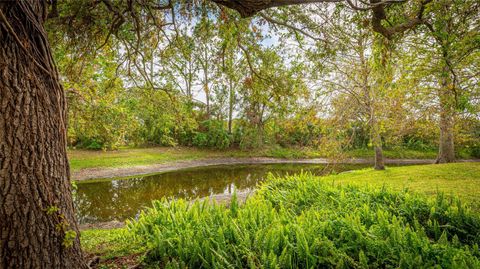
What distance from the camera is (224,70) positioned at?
5184 mm

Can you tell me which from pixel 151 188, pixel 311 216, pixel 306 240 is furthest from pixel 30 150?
pixel 151 188

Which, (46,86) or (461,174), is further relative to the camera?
(461,174)

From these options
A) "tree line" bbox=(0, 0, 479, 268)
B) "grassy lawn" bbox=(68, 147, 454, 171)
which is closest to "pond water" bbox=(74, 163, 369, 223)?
"grassy lawn" bbox=(68, 147, 454, 171)

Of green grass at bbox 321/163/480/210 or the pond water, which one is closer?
green grass at bbox 321/163/480/210

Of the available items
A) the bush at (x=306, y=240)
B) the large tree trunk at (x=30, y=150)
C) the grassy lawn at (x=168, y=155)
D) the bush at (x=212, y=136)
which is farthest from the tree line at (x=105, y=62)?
the bush at (x=212, y=136)

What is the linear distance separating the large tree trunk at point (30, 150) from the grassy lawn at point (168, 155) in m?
11.1

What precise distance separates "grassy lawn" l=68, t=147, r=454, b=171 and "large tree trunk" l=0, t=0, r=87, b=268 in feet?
36.6

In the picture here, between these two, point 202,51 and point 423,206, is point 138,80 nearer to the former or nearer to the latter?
point 202,51

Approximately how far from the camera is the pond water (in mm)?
9805

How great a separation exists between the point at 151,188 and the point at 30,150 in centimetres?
1168

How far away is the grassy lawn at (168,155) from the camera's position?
17.7m

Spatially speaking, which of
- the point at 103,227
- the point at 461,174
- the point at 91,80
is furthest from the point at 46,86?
the point at 461,174

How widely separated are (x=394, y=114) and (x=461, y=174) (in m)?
3.41

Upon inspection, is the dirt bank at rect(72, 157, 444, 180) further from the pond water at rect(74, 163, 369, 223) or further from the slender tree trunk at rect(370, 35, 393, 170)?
the slender tree trunk at rect(370, 35, 393, 170)
